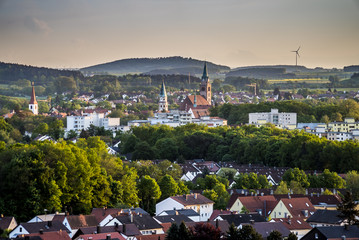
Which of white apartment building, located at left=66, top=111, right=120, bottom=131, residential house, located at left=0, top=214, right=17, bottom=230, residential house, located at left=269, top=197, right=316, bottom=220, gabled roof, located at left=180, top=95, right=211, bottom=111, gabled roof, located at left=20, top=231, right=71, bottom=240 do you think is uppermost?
gabled roof, located at left=20, top=231, right=71, bottom=240

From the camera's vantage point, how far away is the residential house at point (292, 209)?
181 ft

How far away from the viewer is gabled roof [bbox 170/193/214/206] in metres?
57.9

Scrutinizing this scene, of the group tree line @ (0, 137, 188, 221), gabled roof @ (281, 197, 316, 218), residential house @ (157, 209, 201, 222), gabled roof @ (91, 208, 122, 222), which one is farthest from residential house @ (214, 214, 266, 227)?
tree line @ (0, 137, 188, 221)

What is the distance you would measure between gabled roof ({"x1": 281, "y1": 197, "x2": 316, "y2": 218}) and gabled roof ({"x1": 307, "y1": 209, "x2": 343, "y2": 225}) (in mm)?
3475

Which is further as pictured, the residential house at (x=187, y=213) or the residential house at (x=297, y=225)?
the residential house at (x=187, y=213)

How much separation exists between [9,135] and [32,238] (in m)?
78.2

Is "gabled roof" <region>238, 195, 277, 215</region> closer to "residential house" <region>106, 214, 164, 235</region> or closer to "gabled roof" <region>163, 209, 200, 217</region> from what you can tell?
"gabled roof" <region>163, 209, 200, 217</region>

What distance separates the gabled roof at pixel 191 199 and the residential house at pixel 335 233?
51.5 ft

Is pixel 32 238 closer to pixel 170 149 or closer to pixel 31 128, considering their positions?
pixel 170 149

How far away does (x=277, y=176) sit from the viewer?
247 ft

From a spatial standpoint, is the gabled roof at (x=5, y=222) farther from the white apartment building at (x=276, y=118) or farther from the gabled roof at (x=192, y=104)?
the gabled roof at (x=192, y=104)

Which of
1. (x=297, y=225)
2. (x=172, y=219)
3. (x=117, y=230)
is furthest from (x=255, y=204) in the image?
(x=117, y=230)

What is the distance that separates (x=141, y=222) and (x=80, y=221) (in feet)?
11.0

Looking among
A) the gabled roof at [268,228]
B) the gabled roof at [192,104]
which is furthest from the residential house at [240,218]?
the gabled roof at [192,104]
